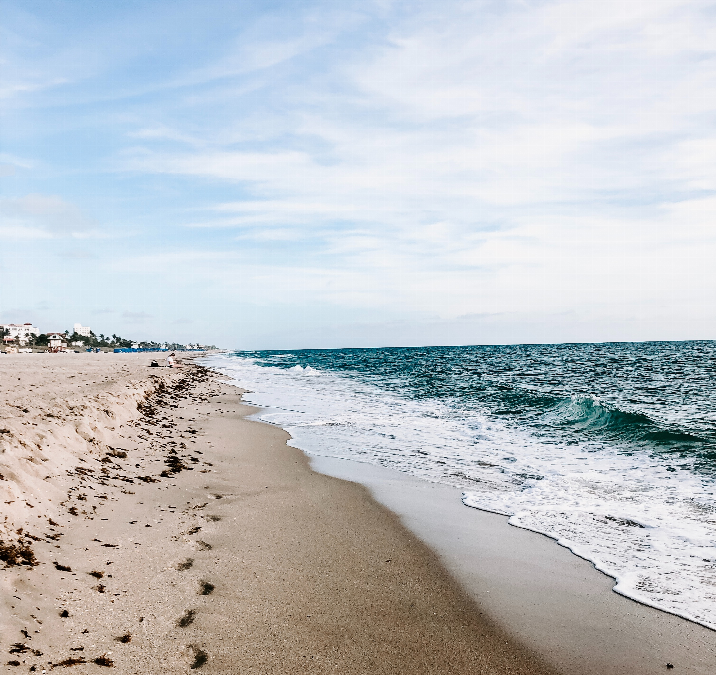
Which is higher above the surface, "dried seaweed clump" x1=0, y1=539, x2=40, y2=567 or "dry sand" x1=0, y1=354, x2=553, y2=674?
"dried seaweed clump" x1=0, y1=539, x2=40, y2=567

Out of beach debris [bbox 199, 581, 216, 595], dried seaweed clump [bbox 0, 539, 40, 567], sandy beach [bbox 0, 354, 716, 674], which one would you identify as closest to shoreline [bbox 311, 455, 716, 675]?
sandy beach [bbox 0, 354, 716, 674]

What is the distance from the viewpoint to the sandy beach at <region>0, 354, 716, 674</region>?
12.8ft

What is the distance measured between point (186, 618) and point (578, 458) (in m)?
10.5

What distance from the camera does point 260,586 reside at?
5.05m

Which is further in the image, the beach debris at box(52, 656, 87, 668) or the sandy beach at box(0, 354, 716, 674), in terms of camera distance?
the sandy beach at box(0, 354, 716, 674)

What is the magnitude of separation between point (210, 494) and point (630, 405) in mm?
18063

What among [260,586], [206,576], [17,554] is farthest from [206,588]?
[17,554]

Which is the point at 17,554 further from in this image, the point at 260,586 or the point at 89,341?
the point at 89,341

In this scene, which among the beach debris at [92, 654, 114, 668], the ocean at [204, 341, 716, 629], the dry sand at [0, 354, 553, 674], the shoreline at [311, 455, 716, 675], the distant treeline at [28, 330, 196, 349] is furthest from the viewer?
the distant treeline at [28, 330, 196, 349]

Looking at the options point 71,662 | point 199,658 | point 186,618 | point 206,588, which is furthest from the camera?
point 206,588

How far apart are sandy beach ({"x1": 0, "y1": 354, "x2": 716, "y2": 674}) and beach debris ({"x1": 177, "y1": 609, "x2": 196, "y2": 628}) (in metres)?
0.02

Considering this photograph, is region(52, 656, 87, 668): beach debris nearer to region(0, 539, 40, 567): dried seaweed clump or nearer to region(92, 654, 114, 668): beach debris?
region(92, 654, 114, 668): beach debris

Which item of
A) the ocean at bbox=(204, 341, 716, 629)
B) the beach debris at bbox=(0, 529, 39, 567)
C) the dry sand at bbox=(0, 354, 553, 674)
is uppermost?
the beach debris at bbox=(0, 529, 39, 567)

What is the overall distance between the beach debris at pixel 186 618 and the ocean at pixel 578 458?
14.6ft
